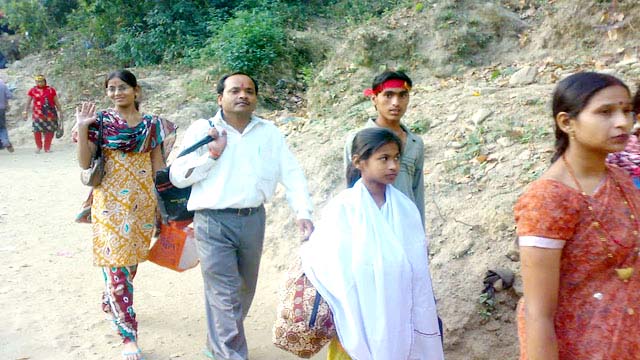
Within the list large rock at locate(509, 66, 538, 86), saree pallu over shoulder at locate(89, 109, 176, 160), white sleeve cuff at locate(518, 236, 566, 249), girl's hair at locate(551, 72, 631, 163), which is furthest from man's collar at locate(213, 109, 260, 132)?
large rock at locate(509, 66, 538, 86)

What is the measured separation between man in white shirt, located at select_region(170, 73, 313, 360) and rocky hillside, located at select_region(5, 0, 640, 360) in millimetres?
1505

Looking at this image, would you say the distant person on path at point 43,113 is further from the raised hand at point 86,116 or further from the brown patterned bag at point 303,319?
the brown patterned bag at point 303,319

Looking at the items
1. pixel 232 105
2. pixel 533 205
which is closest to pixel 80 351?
pixel 232 105

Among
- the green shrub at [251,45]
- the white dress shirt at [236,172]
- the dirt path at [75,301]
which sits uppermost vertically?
the green shrub at [251,45]

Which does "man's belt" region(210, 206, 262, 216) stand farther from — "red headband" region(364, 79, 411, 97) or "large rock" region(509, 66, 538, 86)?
"large rock" region(509, 66, 538, 86)

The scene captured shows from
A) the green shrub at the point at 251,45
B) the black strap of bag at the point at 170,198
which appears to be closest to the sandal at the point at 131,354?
the black strap of bag at the point at 170,198

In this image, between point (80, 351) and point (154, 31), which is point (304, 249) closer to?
point (80, 351)

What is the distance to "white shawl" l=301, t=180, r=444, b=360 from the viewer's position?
10.1ft

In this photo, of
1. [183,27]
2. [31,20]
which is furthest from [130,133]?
[31,20]

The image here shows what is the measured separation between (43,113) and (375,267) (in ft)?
37.5

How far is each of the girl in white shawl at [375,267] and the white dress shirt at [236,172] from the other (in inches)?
35.1

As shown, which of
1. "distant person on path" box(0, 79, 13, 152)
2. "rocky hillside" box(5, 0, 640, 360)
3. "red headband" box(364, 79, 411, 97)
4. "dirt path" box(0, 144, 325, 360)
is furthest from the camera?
"distant person on path" box(0, 79, 13, 152)

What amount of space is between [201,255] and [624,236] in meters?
2.76

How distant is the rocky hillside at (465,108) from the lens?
4.93 meters
